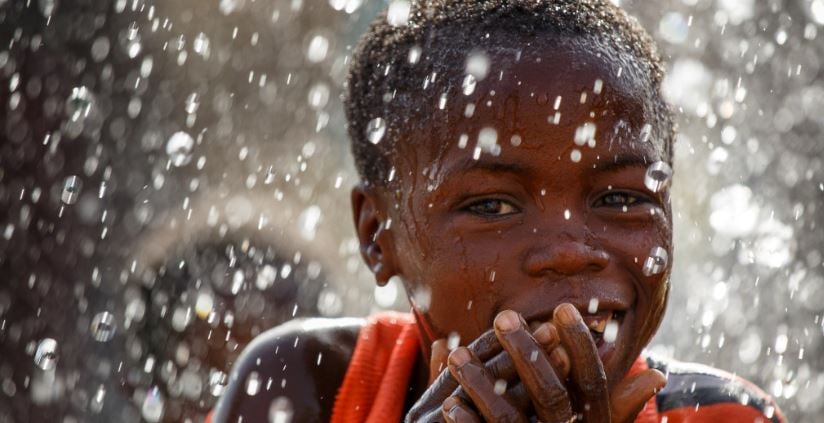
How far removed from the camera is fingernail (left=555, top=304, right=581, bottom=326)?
1.69m

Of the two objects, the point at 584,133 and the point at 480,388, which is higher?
the point at 584,133

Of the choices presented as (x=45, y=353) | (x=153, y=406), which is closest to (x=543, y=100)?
(x=153, y=406)

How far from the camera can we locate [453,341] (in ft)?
7.05

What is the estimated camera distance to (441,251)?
216 centimetres

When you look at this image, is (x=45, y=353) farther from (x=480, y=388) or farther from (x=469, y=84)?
(x=480, y=388)

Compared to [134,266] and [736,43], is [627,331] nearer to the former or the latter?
[736,43]

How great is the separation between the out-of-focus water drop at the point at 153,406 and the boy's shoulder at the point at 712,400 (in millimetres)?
2092

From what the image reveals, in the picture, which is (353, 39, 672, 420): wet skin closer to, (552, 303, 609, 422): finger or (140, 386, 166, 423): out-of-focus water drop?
(552, 303, 609, 422): finger

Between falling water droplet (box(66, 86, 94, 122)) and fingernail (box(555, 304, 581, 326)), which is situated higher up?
fingernail (box(555, 304, 581, 326))

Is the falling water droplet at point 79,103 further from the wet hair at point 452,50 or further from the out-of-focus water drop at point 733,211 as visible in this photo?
the wet hair at point 452,50

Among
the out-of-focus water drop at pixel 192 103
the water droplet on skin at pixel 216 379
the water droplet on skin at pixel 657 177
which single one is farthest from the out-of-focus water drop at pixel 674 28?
the out-of-focus water drop at pixel 192 103

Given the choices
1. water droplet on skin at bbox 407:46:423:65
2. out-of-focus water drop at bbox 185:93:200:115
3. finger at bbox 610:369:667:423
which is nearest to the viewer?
finger at bbox 610:369:667:423

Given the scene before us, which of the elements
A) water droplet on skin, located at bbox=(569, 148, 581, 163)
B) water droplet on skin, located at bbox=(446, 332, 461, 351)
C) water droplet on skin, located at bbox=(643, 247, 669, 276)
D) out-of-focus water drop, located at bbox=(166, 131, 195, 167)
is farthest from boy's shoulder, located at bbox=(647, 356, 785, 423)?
out-of-focus water drop, located at bbox=(166, 131, 195, 167)

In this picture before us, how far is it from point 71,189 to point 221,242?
146cm
